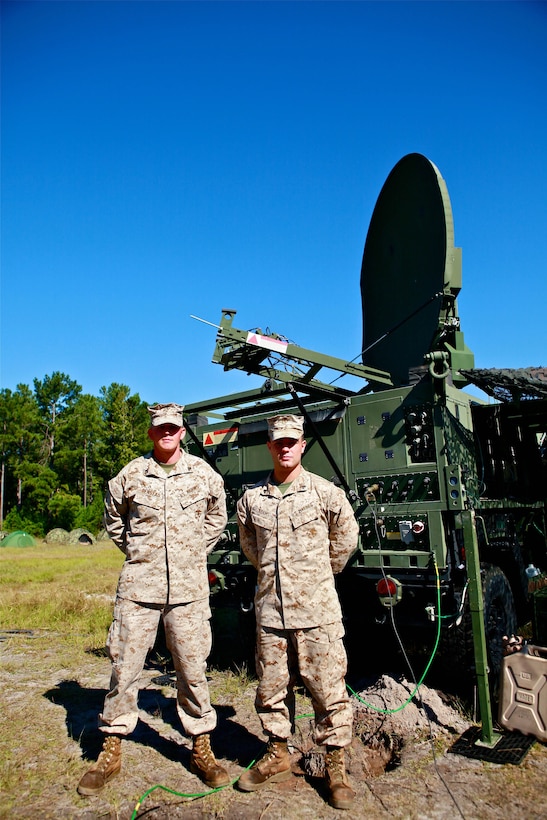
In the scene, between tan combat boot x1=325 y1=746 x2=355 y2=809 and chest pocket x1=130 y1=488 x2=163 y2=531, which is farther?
chest pocket x1=130 y1=488 x2=163 y2=531

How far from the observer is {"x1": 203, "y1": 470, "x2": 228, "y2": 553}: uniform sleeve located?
4.03m

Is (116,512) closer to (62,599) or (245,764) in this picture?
(245,764)

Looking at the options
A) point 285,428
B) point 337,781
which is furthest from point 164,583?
point 337,781

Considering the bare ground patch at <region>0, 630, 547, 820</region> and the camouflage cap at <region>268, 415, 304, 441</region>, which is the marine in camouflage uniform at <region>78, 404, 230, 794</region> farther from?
the camouflage cap at <region>268, 415, 304, 441</region>

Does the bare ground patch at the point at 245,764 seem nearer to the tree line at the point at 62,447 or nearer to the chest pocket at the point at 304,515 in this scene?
the chest pocket at the point at 304,515

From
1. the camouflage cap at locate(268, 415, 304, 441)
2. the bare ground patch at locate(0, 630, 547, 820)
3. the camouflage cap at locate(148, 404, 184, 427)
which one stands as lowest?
the bare ground patch at locate(0, 630, 547, 820)

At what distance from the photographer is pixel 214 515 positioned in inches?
159

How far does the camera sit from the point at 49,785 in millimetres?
3572

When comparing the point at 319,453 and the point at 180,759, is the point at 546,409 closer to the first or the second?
the point at 319,453

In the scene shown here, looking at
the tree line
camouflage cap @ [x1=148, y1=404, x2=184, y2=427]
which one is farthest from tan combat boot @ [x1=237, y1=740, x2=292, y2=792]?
the tree line

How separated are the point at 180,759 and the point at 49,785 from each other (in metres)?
0.80

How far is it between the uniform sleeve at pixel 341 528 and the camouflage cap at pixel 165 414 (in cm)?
109

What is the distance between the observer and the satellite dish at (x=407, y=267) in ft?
20.5

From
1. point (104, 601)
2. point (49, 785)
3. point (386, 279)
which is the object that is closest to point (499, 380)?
point (386, 279)
